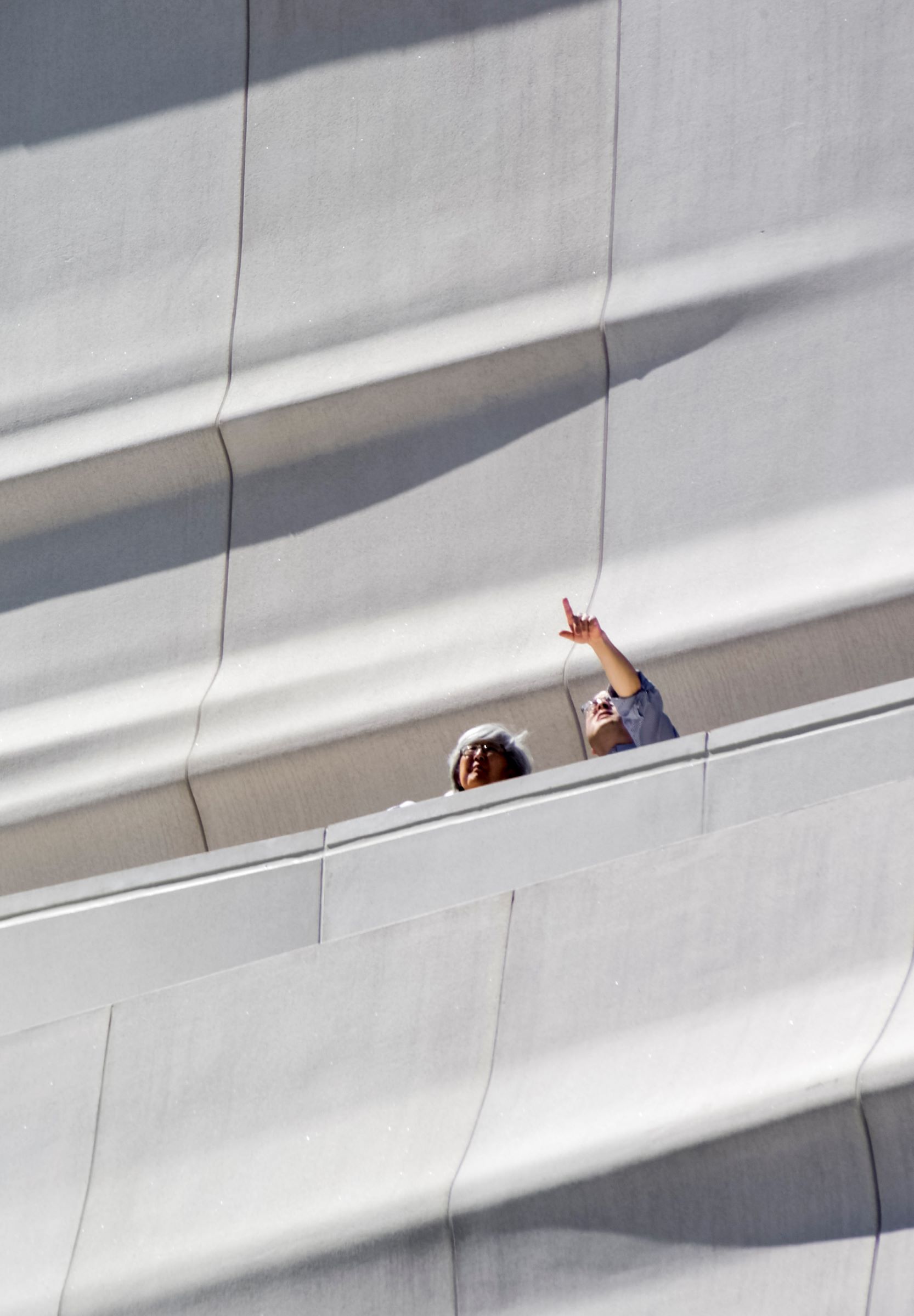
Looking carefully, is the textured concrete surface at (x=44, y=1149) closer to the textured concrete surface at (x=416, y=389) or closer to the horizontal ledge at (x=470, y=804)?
the horizontal ledge at (x=470, y=804)

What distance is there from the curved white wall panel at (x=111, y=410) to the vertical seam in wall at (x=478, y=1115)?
157 inches

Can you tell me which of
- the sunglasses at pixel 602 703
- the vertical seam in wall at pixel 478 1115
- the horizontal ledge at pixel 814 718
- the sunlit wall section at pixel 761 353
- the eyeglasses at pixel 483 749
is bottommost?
the vertical seam in wall at pixel 478 1115

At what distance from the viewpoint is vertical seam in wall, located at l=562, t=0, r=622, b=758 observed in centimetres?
761

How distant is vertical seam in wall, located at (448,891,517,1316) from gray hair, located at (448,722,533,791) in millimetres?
693

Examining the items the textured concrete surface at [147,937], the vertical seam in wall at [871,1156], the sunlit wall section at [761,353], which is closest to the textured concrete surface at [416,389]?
the sunlit wall section at [761,353]

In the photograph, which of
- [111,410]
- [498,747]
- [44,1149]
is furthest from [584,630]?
[111,410]

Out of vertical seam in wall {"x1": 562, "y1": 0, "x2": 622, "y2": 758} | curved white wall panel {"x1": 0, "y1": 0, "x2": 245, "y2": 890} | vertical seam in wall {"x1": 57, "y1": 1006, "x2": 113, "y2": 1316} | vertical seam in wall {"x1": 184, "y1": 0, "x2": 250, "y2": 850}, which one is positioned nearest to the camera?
vertical seam in wall {"x1": 57, "y1": 1006, "x2": 113, "y2": 1316}

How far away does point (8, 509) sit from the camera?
9.69m

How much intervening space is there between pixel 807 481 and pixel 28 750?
454 cm

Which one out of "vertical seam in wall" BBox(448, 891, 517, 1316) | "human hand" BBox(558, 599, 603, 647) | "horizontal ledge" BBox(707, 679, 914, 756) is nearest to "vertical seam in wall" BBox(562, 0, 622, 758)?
"human hand" BBox(558, 599, 603, 647)

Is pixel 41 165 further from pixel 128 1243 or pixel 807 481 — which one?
pixel 128 1243

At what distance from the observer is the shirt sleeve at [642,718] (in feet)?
18.4

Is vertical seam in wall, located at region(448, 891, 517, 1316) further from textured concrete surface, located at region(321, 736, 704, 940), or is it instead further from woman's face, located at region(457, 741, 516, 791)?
woman's face, located at region(457, 741, 516, 791)

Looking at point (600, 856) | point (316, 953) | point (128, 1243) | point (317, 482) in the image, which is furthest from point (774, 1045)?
point (317, 482)
